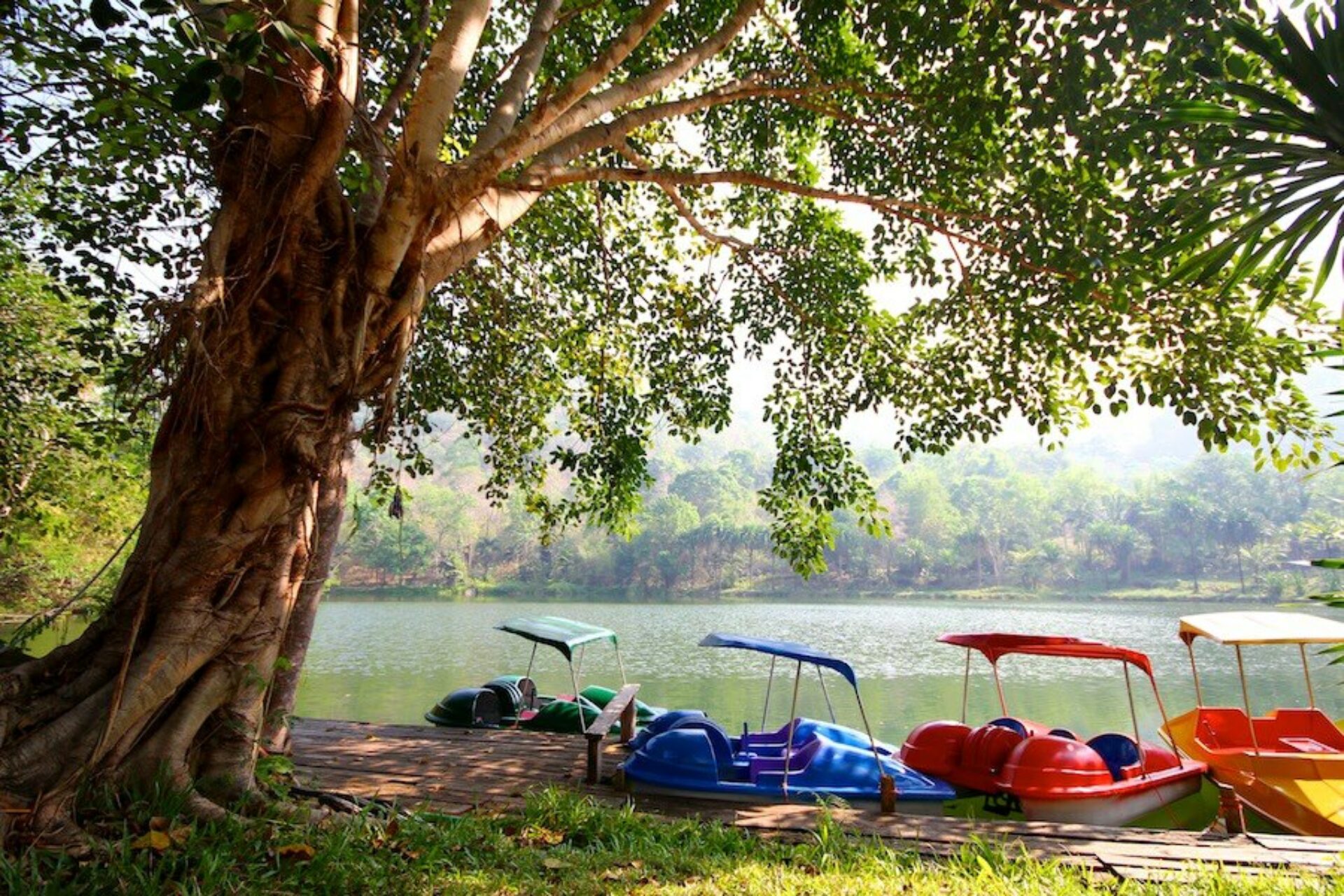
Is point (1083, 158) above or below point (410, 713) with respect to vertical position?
above

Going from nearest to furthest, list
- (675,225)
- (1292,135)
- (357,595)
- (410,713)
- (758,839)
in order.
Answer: (1292,135)
(758,839)
(675,225)
(410,713)
(357,595)

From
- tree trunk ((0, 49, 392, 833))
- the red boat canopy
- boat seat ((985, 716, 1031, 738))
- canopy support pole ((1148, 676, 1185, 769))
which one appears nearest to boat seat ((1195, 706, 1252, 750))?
canopy support pole ((1148, 676, 1185, 769))

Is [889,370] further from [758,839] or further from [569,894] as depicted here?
[569,894]

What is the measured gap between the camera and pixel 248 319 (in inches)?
122

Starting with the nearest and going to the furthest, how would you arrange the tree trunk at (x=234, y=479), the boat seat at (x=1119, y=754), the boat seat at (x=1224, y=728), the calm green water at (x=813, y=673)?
the tree trunk at (x=234, y=479), the boat seat at (x=1119, y=754), the boat seat at (x=1224, y=728), the calm green water at (x=813, y=673)

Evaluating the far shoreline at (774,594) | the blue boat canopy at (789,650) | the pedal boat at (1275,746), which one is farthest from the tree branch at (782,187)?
the far shoreline at (774,594)

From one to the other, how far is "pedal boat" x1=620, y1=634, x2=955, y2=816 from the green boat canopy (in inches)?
66.3

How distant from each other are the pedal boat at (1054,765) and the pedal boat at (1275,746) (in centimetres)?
45

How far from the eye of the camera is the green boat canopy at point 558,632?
7586 mm

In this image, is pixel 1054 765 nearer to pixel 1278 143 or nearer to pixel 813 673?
pixel 1278 143

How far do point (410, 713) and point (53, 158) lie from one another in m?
10.3

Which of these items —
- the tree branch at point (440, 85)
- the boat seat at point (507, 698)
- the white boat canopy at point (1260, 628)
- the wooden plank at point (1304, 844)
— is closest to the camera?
the tree branch at point (440, 85)

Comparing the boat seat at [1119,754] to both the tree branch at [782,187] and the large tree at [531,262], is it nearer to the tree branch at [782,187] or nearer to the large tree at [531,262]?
the large tree at [531,262]

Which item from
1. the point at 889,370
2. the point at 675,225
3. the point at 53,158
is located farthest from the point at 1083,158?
the point at 53,158
